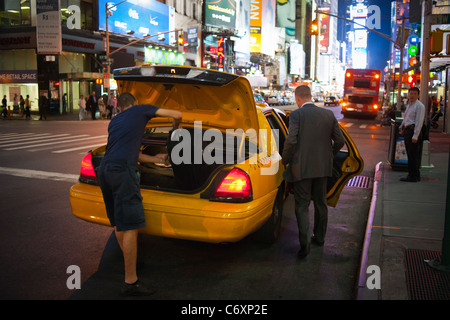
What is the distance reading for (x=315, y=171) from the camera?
4734 millimetres

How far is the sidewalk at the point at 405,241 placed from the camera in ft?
12.6

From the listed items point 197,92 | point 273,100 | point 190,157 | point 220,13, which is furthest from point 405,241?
point 273,100

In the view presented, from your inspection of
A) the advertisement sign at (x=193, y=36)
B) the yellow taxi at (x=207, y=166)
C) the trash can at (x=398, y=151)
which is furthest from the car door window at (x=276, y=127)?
the advertisement sign at (x=193, y=36)

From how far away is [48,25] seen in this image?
3291cm

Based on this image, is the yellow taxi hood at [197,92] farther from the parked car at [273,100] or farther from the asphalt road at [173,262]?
the parked car at [273,100]

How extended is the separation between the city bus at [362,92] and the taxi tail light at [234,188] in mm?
33185

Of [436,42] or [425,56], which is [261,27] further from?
[436,42]

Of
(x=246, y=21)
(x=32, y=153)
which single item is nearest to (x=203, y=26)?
(x=246, y=21)

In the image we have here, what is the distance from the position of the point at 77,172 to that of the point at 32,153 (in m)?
3.91

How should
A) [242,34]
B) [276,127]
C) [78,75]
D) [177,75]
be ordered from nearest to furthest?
[177,75]
[276,127]
[78,75]
[242,34]

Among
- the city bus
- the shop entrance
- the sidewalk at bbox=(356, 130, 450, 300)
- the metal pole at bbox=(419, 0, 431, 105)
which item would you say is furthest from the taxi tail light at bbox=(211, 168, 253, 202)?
the shop entrance

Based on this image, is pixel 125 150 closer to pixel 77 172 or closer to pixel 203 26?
pixel 77 172

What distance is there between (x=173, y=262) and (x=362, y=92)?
34.1m

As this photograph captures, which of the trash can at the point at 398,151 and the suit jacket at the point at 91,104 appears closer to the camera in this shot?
the trash can at the point at 398,151
